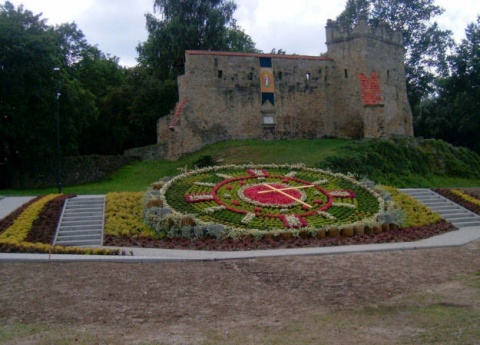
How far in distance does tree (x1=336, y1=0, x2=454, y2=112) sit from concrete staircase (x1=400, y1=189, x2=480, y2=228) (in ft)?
77.1

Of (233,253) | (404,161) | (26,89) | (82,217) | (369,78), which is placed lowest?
(233,253)

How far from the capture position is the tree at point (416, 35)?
4222 centimetres

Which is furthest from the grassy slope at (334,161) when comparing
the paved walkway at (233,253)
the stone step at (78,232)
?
the paved walkway at (233,253)

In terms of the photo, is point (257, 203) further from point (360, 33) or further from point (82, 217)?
point (360, 33)

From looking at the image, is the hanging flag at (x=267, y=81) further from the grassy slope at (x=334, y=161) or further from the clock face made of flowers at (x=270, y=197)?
the clock face made of flowers at (x=270, y=197)

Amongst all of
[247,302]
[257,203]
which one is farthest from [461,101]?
[247,302]

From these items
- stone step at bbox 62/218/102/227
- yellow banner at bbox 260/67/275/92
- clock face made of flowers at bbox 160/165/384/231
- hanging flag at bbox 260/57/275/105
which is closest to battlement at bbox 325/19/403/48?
hanging flag at bbox 260/57/275/105

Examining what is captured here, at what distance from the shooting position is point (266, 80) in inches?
1241

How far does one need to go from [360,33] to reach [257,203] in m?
17.4

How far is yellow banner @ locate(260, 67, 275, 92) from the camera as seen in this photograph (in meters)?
31.5

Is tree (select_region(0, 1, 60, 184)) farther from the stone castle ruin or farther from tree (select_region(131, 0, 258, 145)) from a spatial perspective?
tree (select_region(131, 0, 258, 145))

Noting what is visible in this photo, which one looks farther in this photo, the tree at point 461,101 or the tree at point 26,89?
the tree at point 461,101

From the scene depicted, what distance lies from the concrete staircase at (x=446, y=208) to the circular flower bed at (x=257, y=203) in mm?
2350

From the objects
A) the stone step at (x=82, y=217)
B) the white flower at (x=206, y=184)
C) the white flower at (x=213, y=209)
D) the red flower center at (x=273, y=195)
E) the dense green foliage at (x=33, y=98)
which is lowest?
the stone step at (x=82, y=217)
